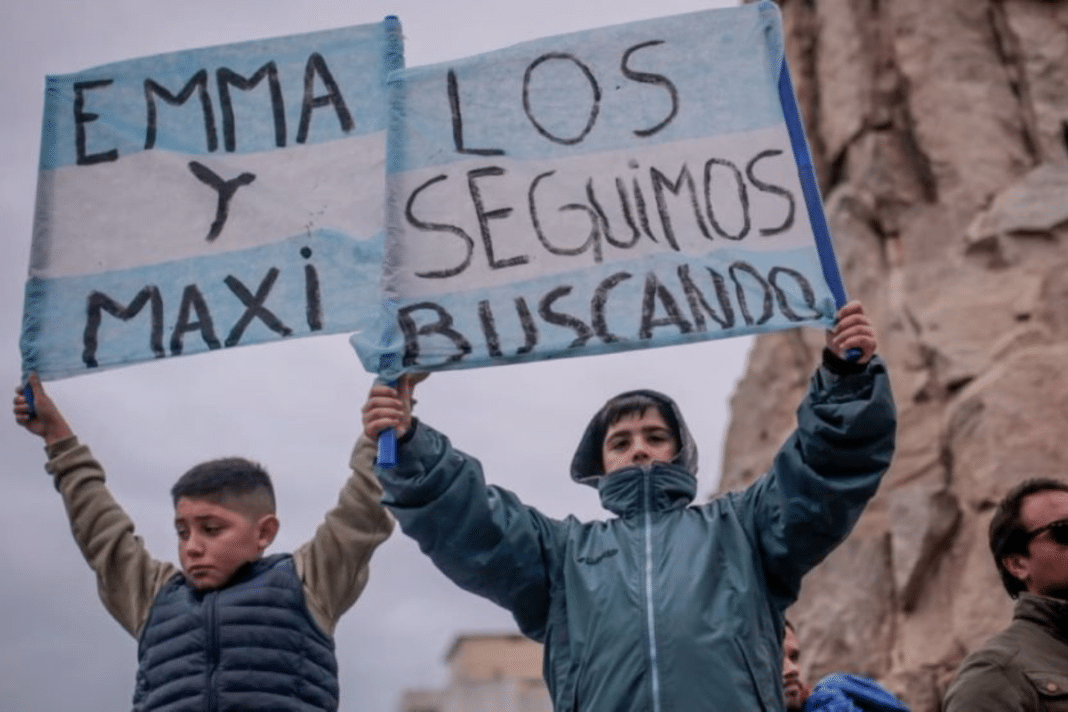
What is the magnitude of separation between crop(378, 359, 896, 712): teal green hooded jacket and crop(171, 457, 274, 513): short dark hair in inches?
21.9

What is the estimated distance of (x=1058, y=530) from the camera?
4078 millimetres

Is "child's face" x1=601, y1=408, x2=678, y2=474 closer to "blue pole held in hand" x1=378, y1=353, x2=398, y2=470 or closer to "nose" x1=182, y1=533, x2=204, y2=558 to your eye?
"blue pole held in hand" x1=378, y1=353, x2=398, y2=470

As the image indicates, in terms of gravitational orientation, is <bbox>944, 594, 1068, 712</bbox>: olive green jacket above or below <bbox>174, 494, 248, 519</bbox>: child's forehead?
below

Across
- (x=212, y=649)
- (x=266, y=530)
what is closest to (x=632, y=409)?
(x=266, y=530)

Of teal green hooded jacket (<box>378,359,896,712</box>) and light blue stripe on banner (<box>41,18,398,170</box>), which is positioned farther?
light blue stripe on banner (<box>41,18,398,170</box>)

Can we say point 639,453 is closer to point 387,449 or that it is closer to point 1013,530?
point 387,449

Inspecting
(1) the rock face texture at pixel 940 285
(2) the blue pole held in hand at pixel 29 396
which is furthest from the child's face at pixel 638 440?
(1) the rock face texture at pixel 940 285

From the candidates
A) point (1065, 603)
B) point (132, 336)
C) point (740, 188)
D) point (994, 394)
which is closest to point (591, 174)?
point (740, 188)

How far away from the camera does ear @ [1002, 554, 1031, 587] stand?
4098 millimetres

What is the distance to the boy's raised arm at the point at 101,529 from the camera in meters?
4.29

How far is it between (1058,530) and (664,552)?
1114mm

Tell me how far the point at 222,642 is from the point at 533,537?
85 centimetres

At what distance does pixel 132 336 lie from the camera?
4508mm

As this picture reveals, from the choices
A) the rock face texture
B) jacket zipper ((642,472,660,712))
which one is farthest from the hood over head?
the rock face texture
